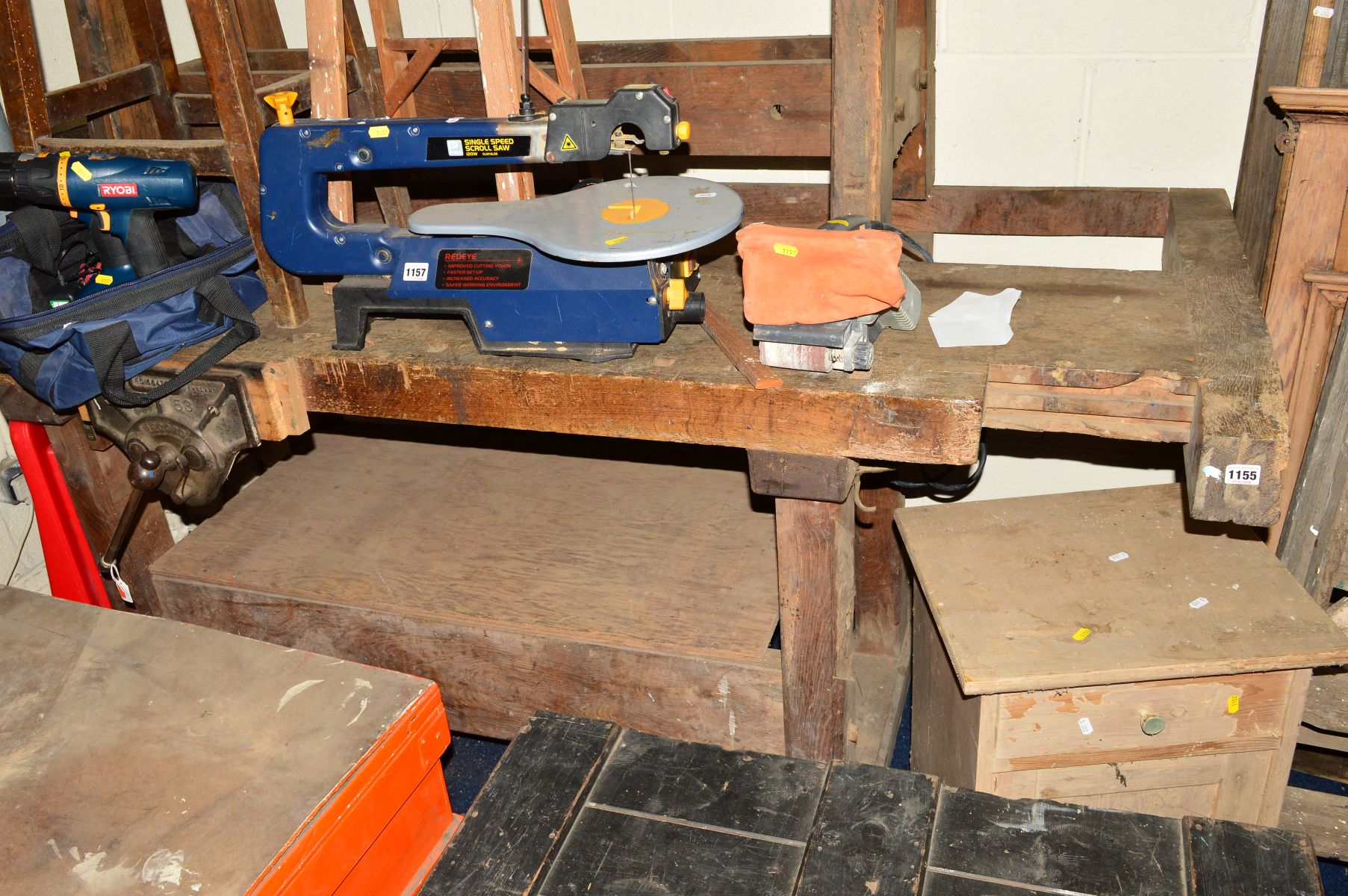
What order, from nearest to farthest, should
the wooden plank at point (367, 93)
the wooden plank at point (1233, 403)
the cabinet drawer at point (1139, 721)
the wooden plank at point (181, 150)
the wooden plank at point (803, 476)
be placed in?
the wooden plank at point (1233, 403)
the wooden plank at point (803, 476)
the cabinet drawer at point (1139, 721)
the wooden plank at point (181, 150)
the wooden plank at point (367, 93)

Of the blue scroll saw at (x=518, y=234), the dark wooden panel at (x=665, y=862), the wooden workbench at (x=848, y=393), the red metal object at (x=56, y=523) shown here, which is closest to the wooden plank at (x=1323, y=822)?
the wooden workbench at (x=848, y=393)

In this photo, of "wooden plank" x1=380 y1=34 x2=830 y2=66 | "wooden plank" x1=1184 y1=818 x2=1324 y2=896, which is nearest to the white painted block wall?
"wooden plank" x1=380 y1=34 x2=830 y2=66

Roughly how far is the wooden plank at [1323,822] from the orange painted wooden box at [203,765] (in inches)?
60.5

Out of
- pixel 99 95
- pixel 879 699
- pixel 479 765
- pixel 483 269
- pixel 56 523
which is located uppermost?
pixel 99 95

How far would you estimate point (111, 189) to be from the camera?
161cm

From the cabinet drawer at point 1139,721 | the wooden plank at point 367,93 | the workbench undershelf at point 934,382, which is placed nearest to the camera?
the workbench undershelf at point 934,382

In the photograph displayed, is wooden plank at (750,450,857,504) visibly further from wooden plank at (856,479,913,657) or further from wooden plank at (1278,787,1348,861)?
wooden plank at (1278,787,1348,861)

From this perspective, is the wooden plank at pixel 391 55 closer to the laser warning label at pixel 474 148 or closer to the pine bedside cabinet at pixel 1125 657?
the laser warning label at pixel 474 148

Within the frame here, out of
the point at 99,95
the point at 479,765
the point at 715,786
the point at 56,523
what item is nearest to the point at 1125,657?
the point at 715,786

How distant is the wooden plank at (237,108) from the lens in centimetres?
146

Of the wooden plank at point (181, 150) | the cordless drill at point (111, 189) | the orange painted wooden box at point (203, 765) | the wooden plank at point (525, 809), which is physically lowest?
the wooden plank at point (525, 809)

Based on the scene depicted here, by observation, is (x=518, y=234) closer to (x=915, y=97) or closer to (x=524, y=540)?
(x=524, y=540)

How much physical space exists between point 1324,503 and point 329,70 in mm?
1909

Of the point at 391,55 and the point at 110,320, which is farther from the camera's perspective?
the point at 391,55
